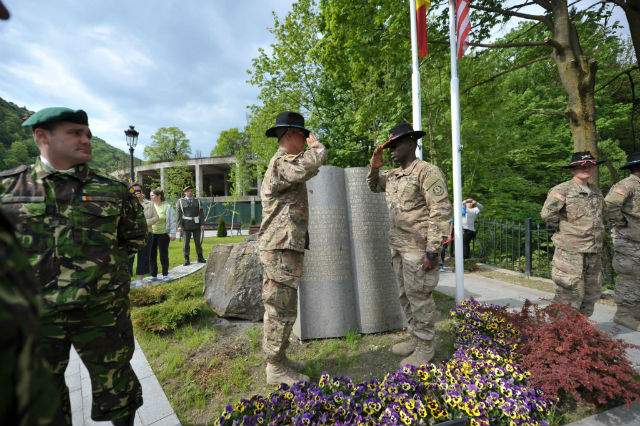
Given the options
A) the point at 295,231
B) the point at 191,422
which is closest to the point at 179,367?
the point at 191,422

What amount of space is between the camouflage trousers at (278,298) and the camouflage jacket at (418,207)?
1196mm

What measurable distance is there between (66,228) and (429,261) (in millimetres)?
2805

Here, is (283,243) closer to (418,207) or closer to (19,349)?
(418,207)

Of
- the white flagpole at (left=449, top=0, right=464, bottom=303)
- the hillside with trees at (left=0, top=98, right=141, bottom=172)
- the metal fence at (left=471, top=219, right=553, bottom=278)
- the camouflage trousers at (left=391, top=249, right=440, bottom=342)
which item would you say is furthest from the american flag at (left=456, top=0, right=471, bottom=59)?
the hillside with trees at (left=0, top=98, right=141, bottom=172)

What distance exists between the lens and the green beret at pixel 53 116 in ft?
5.91

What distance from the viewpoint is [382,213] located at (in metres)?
4.20

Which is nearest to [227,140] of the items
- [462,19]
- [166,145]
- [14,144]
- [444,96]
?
[166,145]

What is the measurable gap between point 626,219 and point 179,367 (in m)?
5.95

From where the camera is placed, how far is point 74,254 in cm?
187

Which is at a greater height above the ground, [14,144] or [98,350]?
[14,144]

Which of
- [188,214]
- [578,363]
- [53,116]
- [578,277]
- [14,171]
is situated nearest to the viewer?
[53,116]

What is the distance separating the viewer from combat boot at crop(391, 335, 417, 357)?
11.2ft

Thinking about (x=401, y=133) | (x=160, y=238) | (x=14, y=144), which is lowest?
(x=160, y=238)

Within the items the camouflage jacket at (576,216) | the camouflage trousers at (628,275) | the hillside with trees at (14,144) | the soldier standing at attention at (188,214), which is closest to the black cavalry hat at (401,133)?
the camouflage jacket at (576,216)
